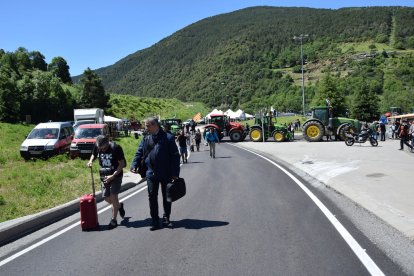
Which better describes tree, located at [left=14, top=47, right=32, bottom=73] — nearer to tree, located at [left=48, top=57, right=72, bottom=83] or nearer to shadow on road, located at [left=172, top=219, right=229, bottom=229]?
tree, located at [left=48, top=57, right=72, bottom=83]

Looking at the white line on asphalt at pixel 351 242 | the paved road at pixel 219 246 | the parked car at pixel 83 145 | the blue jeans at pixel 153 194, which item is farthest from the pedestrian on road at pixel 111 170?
the parked car at pixel 83 145

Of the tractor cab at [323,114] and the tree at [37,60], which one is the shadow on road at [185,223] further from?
the tree at [37,60]

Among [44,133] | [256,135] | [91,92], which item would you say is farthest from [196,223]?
[91,92]

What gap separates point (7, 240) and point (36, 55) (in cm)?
11287

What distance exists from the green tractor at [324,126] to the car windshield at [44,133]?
17702 mm

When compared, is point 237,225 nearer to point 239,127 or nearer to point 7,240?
point 7,240

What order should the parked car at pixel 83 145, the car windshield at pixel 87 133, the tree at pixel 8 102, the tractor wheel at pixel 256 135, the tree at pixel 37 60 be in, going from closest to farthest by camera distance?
1. the parked car at pixel 83 145
2. the car windshield at pixel 87 133
3. the tractor wheel at pixel 256 135
4. the tree at pixel 8 102
5. the tree at pixel 37 60

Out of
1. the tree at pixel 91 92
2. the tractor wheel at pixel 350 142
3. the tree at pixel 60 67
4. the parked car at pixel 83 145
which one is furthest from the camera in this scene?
the tree at pixel 60 67

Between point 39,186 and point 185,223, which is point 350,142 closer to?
point 39,186

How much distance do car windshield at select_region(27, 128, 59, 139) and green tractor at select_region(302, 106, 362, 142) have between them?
17.7 meters

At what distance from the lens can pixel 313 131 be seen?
33.5m

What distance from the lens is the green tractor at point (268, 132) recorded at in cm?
3684

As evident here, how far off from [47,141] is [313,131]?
1881cm

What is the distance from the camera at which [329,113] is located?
3428cm
